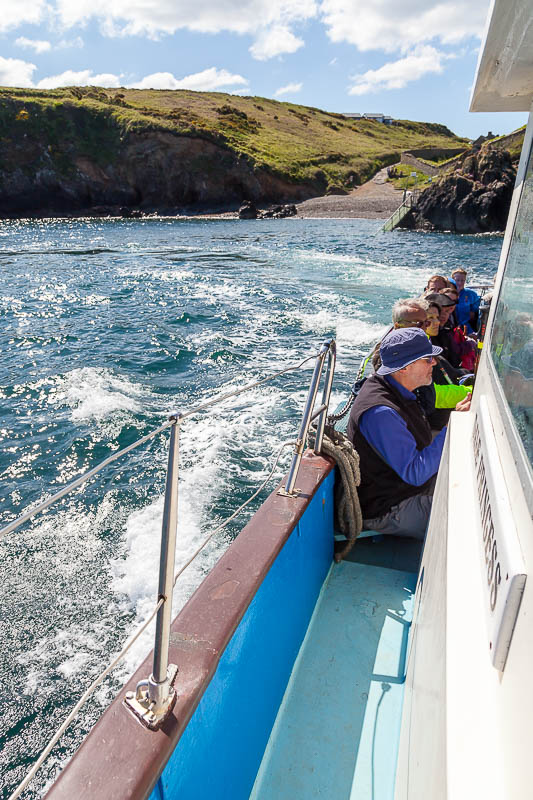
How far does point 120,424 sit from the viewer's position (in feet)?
24.5

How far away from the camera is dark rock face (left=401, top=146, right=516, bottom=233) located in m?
37.8

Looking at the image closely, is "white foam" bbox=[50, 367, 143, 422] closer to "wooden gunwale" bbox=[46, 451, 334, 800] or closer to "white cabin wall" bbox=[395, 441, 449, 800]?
"wooden gunwale" bbox=[46, 451, 334, 800]

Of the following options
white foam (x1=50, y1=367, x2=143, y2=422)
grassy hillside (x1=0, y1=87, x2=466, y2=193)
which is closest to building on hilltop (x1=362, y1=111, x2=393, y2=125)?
grassy hillside (x1=0, y1=87, x2=466, y2=193)

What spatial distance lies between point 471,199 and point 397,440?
1623 inches

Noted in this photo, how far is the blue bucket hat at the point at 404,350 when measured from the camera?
290 cm

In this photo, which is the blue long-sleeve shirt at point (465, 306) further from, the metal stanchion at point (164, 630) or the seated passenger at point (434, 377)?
the metal stanchion at point (164, 630)

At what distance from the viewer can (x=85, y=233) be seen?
4000 centimetres

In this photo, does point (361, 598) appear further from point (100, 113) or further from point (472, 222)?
point (100, 113)

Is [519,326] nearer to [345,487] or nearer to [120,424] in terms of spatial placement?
[345,487]

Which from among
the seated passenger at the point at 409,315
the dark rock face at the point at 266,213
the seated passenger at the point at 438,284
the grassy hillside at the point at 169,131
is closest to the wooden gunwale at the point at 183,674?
the seated passenger at the point at 409,315

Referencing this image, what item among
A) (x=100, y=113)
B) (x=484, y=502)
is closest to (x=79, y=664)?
(x=484, y=502)

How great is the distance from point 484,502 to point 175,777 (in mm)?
1073

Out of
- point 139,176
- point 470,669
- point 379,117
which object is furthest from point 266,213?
point 379,117

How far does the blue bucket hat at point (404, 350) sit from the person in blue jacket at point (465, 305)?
4225mm
